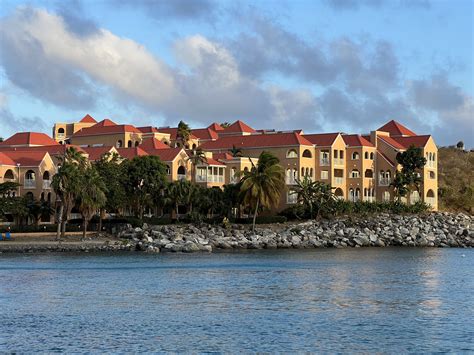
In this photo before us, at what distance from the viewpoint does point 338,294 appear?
4081 centimetres

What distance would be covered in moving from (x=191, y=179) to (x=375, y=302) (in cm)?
5881

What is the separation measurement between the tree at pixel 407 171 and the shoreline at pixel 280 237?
423cm

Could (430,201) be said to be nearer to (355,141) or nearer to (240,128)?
(355,141)

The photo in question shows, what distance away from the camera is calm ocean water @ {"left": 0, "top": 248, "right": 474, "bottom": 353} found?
28.3 metres

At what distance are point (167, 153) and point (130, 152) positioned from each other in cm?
402

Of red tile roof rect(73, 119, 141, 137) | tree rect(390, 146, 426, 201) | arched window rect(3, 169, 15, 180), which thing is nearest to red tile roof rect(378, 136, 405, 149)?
tree rect(390, 146, 426, 201)

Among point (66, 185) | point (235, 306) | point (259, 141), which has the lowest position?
point (235, 306)

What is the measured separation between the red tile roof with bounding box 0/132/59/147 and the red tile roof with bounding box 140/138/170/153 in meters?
11.2

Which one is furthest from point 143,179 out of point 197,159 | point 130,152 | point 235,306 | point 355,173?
point 235,306

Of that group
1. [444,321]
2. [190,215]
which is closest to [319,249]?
[190,215]

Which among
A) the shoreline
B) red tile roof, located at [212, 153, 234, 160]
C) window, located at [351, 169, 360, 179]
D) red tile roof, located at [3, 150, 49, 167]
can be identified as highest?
red tile roof, located at [212, 153, 234, 160]

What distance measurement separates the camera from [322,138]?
323ft

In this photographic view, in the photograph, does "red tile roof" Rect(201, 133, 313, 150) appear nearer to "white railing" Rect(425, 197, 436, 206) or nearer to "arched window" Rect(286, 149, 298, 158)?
"arched window" Rect(286, 149, 298, 158)

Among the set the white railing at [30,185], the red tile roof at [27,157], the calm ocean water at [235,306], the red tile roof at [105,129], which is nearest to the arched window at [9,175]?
the red tile roof at [27,157]
